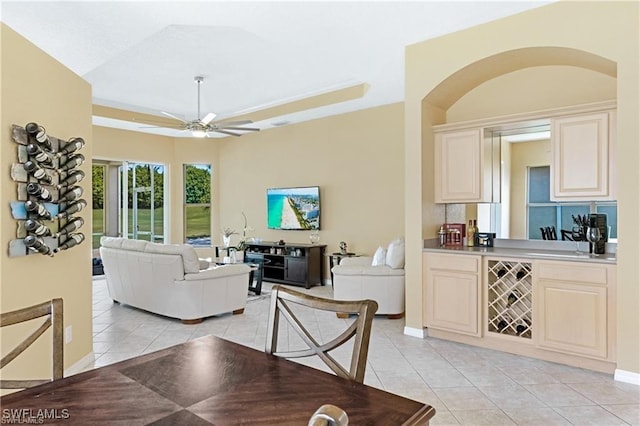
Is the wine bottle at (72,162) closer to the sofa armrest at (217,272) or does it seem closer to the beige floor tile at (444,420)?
the sofa armrest at (217,272)

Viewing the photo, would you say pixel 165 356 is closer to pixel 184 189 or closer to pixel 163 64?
pixel 163 64

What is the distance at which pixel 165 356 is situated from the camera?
157 centimetres

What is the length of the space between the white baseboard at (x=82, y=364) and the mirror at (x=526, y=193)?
4057 mm

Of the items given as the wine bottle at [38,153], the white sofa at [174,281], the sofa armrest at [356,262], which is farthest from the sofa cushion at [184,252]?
the wine bottle at [38,153]

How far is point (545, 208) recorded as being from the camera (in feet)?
13.5

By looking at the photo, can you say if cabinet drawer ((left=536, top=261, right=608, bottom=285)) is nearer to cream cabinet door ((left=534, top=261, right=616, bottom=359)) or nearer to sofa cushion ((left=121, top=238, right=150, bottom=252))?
cream cabinet door ((left=534, top=261, right=616, bottom=359))

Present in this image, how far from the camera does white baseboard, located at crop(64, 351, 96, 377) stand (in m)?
3.22

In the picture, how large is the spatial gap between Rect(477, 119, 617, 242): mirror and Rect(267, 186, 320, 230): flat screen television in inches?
129

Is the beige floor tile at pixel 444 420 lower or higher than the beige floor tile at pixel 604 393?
higher

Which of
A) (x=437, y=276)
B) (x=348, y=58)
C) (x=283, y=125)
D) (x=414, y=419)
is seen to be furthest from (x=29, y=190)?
(x=283, y=125)

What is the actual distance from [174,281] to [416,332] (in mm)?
2754

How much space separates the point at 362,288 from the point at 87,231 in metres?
2.97

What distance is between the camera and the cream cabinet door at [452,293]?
3891mm

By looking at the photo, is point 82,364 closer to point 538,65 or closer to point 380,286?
point 380,286
